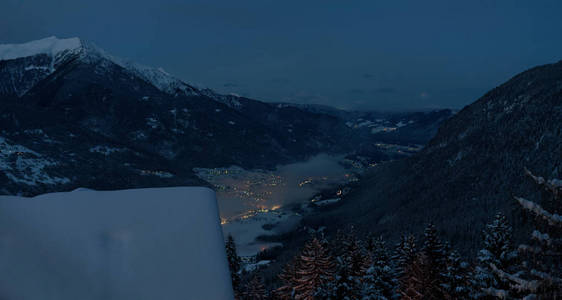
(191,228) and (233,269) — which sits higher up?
(191,228)

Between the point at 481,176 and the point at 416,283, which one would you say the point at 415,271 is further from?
the point at 481,176

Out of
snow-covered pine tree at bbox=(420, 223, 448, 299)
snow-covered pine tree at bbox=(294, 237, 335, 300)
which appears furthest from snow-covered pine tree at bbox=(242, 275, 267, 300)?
snow-covered pine tree at bbox=(420, 223, 448, 299)

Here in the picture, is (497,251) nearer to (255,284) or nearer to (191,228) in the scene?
(191,228)

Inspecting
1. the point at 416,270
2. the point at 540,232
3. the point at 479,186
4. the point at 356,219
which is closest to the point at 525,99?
the point at 479,186

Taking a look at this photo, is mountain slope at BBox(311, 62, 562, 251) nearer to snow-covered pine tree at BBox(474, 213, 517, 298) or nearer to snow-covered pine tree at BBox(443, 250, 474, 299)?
snow-covered pine tree at BBox(443, 250, 474, 299)

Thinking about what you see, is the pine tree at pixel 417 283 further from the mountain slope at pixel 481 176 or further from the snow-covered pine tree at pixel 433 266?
the mountain slope at pixel 481 176

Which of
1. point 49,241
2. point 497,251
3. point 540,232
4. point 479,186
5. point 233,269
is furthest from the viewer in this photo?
point 479,186

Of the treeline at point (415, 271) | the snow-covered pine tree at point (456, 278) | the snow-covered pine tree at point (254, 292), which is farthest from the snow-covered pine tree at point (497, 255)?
the snow-covered pine tree at point (254, 292)
